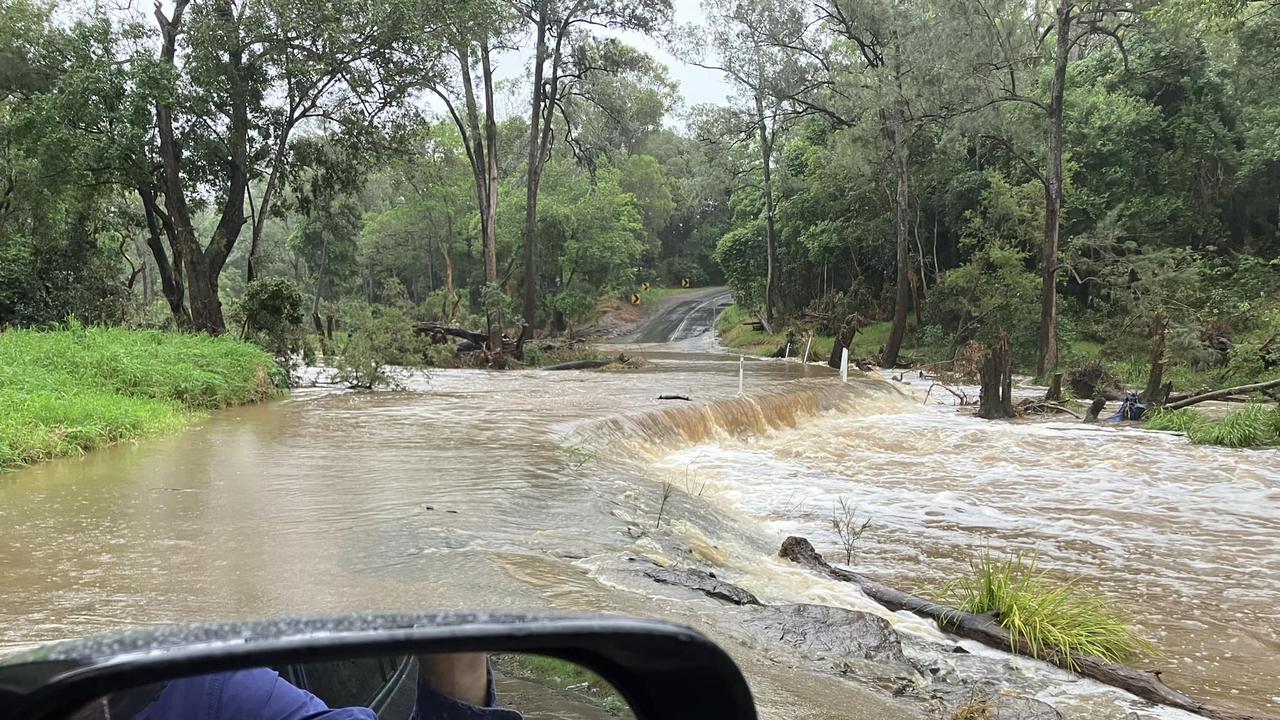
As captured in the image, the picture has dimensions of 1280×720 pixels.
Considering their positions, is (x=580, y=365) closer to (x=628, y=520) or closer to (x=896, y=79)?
(x=896, y=79)

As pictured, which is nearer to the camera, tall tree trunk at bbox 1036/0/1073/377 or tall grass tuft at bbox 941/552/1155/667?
tall grass tuft at bbox 941/552/1155/667

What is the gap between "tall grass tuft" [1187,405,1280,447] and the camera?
11.9m

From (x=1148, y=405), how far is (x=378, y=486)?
45.2 ft

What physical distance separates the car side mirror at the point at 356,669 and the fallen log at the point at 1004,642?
13.3 feet

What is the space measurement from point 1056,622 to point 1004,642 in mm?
344

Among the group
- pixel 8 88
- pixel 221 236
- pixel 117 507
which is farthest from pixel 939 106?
pixel 8 88

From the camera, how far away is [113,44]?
17.2 metres

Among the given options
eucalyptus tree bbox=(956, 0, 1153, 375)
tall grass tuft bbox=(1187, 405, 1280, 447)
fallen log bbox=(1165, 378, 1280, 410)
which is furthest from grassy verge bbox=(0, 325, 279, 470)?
eucalyptus tree bbox=(956, 0, 1153, 375)

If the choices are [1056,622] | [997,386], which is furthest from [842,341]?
[1056,622]

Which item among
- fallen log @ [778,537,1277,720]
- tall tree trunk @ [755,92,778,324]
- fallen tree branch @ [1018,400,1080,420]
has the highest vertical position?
tall tree trunk @ [755,92,778,324]

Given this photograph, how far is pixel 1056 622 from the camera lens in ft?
15.5

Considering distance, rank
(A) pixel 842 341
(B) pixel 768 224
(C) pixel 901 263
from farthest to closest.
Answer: (B) pixel 768 224, (C) pixel 901 263, (A) pixel 842 341

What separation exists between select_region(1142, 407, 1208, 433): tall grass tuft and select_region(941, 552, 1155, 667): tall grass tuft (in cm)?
966

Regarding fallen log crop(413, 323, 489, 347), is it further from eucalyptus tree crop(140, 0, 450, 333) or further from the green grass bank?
the green grass bank
